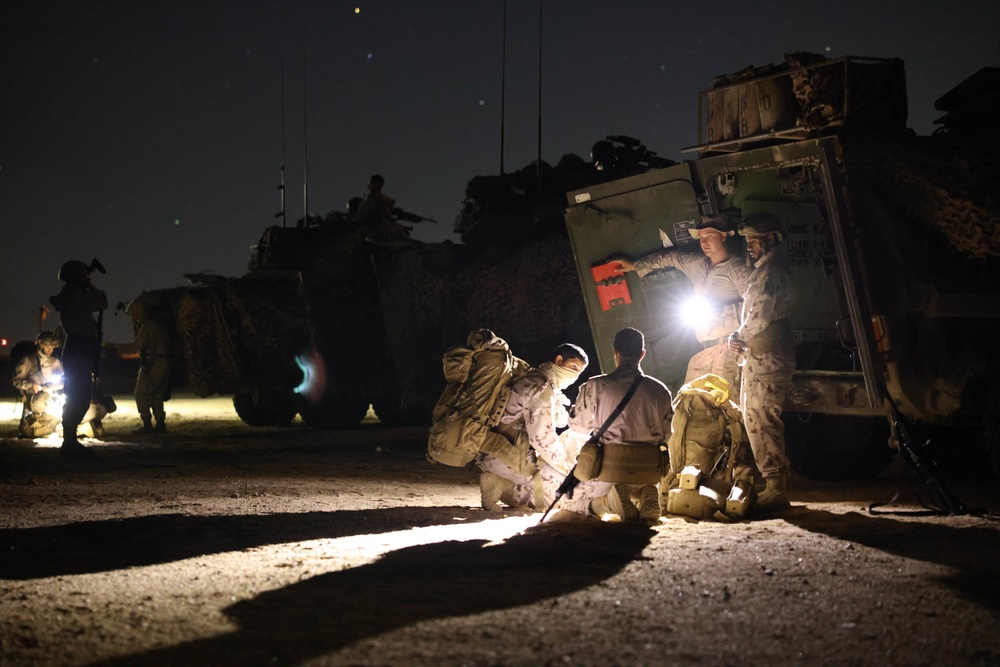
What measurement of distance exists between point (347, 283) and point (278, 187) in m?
6.00

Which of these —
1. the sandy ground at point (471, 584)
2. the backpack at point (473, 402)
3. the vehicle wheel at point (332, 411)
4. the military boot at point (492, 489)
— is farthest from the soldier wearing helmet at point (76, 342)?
the vehicle wheel at point (332, 411)

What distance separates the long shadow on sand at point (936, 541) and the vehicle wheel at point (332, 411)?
1029 cm

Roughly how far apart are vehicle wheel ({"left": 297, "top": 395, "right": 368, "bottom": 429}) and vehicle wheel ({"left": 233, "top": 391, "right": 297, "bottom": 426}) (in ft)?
1.29

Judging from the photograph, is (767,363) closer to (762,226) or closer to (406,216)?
(762,226)

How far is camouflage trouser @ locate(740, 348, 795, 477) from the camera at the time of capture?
273 inches

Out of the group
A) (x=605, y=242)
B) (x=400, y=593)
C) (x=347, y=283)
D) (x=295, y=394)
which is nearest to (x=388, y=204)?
(x=347, y=283)

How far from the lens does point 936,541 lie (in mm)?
5559

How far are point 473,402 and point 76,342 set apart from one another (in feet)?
17.9

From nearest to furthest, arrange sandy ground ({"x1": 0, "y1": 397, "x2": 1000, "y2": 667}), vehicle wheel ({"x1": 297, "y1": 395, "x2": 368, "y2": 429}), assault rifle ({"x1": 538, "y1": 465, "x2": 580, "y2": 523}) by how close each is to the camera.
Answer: sandy ground ({"x1": 0, "y1": 397, "x2": 1000, "y2": 667})
assault rifle ({"x1": 538, "y1": 465, "x2": 580, "y2": 523})
vehicle wheel ({"x1": 297, "y1": 395, "x2": 368, "y2": 429})

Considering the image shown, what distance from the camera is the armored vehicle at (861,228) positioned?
24.1ft

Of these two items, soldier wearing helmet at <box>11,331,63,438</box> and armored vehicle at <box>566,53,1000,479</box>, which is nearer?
armored vehicle at <box>566,53,1000,479</box>

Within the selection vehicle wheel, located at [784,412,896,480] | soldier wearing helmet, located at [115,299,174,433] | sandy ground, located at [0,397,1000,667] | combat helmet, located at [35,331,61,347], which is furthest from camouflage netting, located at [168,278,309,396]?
vehicle wheel, located at [784,412,896,480]

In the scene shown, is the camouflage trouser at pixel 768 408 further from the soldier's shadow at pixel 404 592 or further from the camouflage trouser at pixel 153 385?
the camouflage trouser at pixel 153 385

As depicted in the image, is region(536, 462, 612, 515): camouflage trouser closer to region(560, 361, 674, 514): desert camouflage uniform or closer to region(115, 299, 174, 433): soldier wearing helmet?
→ region(560, 361, 674, 514): desert camouflage uniform
